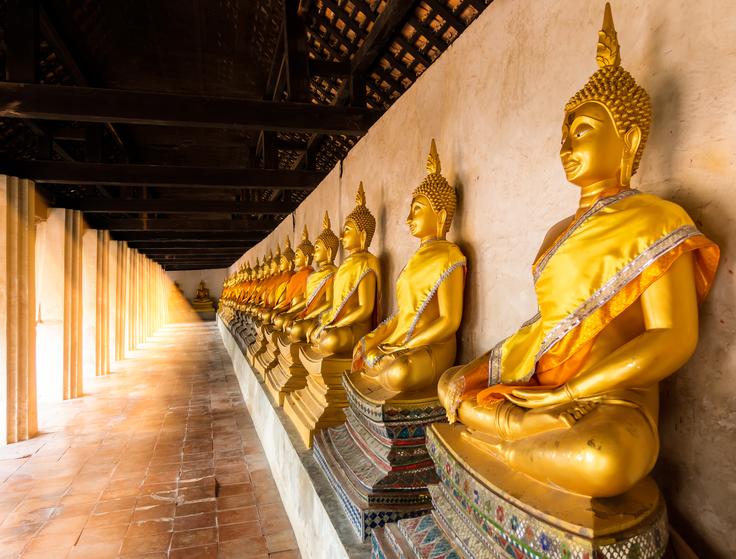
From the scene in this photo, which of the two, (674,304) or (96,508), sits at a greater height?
(674,304)

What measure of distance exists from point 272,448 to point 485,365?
2813 mm

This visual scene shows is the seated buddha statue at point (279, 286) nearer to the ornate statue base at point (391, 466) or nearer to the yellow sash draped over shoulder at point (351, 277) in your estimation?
the yellow sash draped over shoulder at point (351, 277)

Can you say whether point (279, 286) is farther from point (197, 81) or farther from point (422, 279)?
point (422, 279)

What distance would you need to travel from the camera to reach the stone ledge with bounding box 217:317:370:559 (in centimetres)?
195

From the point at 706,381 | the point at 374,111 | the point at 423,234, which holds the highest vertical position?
the point at 374,111

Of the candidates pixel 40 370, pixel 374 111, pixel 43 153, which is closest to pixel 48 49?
pixel 43 153

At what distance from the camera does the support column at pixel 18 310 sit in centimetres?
476

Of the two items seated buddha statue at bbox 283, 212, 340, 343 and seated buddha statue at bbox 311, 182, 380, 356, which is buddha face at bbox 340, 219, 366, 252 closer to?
seated buddha statue at bbox 311, 182, 380, 356

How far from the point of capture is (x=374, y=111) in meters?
3.87

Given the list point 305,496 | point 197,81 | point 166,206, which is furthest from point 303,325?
point 197,81

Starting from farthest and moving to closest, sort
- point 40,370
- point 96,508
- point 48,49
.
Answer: point 40,370, point 48,49, point 96,508

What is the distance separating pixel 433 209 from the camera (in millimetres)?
2277

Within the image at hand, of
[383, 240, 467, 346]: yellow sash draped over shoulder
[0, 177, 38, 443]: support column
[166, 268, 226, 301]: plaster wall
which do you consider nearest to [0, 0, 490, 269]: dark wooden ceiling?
[0, 177, 38, 443]: support column

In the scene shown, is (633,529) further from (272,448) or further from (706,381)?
(272,448)
